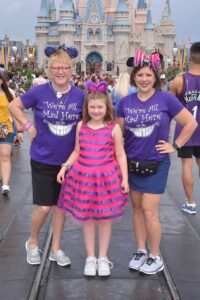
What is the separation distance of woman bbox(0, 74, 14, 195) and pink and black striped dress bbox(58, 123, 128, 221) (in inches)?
104

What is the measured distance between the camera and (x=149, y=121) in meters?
3.34

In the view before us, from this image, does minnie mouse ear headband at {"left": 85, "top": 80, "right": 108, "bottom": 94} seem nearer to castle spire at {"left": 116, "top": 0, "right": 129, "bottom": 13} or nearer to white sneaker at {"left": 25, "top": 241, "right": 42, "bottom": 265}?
white sneaker at {"left": 25, "top": 241, "right": 42, "bottom": 265}

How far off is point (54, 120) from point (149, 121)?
66cm

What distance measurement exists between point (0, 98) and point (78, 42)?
A: 83655 mm

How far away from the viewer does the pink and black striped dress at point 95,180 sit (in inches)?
129

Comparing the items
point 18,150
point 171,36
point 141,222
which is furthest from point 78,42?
point 141,222

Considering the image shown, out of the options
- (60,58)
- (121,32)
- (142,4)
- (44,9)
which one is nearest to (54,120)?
(60,58)

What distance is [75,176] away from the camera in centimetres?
334

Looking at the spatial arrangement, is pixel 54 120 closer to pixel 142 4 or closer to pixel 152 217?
pixel 152 217

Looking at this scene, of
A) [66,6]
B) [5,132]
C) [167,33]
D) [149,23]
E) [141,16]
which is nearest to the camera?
[5,132]

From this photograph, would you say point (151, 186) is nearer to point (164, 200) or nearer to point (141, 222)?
point (141, 222)

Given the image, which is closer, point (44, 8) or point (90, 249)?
point (90, 249)

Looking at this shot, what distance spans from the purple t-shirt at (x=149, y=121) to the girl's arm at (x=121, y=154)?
4.3 inches

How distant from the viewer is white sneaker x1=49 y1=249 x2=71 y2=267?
3.61m
